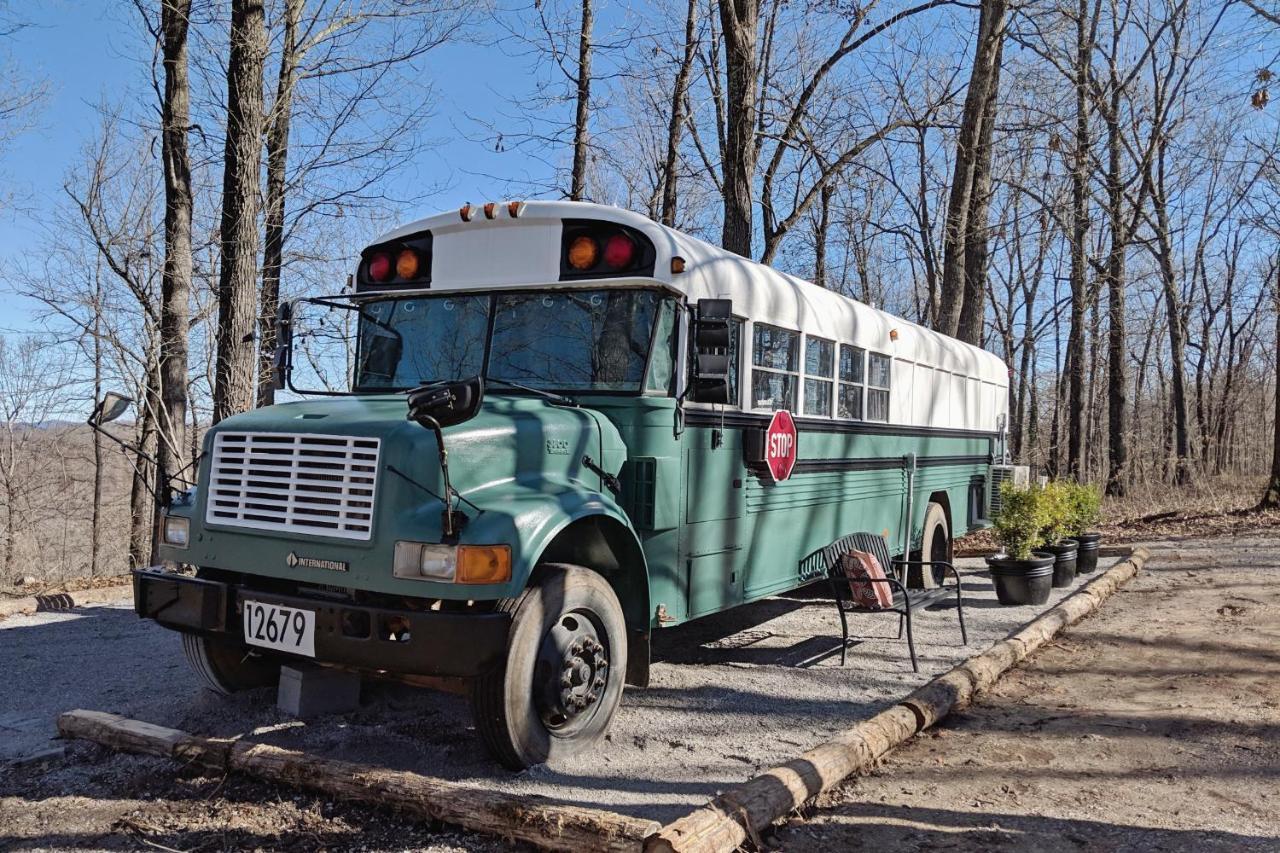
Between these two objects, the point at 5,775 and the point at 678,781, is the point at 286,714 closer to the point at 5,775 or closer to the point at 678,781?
the point at 5,775

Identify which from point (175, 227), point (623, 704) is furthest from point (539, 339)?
point (175, 227)

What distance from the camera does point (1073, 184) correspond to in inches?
789

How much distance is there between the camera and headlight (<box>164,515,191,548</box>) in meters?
4.03

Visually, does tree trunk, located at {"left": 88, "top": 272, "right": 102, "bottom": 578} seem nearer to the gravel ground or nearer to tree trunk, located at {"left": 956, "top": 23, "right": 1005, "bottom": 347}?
the gravel ground

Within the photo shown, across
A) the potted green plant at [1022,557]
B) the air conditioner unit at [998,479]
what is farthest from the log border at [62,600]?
the air conditioner unit at [998,479]

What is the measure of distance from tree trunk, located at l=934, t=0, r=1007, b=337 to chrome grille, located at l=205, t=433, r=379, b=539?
12.1m

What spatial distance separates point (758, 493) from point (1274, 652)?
3780 millimetres

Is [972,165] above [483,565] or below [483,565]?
above

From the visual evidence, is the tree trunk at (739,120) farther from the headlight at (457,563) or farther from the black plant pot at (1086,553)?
the headlight at (457,563)

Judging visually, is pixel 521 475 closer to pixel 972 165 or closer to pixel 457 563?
pixel 457 563

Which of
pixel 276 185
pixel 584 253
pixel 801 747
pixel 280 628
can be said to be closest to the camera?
pixel 280 628

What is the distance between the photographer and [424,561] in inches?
134

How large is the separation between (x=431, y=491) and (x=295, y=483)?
64 cm

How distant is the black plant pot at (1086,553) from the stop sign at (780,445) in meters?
5.25
